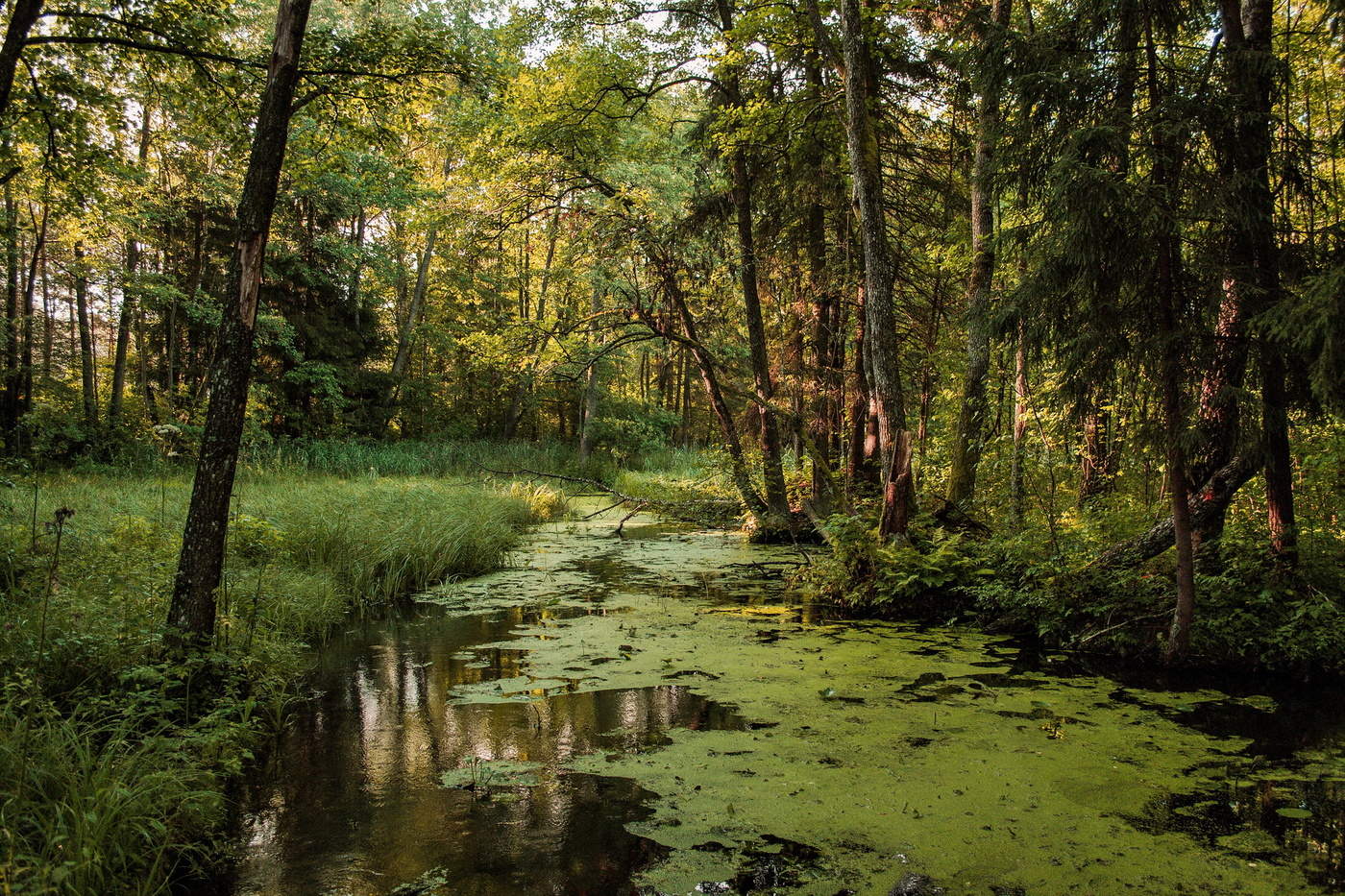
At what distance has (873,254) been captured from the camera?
6.43m

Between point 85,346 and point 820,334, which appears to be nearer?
point 820,334

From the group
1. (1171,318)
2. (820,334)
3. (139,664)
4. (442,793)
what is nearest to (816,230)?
(820,334)

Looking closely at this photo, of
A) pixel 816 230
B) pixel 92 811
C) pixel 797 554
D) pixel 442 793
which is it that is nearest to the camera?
pixel 92 811

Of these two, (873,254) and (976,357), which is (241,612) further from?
(976,357)

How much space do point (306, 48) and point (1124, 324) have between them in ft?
19.5

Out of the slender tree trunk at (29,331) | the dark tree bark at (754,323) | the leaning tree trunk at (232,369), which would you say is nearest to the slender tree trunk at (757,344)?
the dark tree bark at (754,323)

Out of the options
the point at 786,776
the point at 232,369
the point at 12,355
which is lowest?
the point at 786,776

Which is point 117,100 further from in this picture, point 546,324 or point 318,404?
point 318,404

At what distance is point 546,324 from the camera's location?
1062 centimetres

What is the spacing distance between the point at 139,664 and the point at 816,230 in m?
9.09

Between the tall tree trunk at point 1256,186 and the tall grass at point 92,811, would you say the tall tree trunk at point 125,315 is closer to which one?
the tall grass at point 92,811

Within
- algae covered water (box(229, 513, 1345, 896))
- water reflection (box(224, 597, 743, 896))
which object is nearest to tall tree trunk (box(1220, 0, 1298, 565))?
algae covered water (box(229, 513, 1345, 896))

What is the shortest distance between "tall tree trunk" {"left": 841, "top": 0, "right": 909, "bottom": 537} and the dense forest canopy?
0.12 feet

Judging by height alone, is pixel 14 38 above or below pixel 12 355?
above
